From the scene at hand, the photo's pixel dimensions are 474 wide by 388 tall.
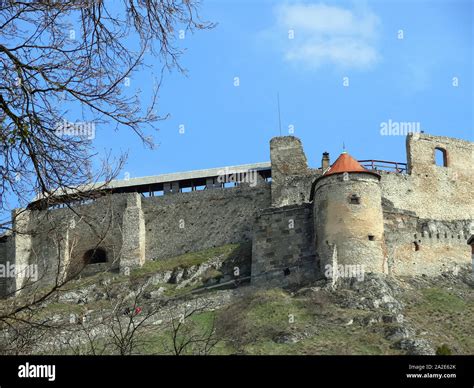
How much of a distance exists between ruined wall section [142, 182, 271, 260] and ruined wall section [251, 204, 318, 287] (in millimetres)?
5966

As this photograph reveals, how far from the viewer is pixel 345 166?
1580 inches

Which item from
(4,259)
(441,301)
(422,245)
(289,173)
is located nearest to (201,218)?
(289,173)

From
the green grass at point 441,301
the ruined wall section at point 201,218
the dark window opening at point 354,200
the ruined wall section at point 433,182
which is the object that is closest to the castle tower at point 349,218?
the dark window opening at point 354,200

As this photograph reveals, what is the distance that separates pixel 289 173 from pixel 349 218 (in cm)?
1080

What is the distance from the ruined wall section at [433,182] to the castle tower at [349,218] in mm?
6996

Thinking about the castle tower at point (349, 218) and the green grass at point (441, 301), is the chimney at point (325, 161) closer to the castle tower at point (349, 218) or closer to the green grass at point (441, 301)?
the castle tower at point (349, 218)

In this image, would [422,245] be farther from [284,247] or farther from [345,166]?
[284,247]

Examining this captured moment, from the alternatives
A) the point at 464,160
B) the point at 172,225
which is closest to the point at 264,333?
the point at 172,225

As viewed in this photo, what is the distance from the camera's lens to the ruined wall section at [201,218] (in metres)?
49.1

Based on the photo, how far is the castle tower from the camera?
3797cm

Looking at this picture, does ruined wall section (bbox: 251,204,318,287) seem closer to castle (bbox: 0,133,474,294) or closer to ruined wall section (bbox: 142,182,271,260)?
castle (bbox: 0,133,474,294)

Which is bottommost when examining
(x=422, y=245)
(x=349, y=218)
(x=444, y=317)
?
(x=444, y=317)

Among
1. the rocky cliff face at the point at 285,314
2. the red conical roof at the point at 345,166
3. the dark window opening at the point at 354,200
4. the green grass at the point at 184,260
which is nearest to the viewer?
the rocky cliff face at the point at 285,314

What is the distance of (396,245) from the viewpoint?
40.1m
